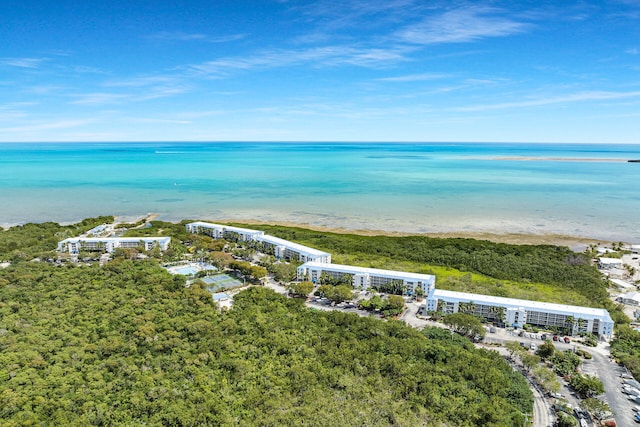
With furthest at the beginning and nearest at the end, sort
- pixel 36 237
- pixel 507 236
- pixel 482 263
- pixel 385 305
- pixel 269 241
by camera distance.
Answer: pixel 507 236 < pixel 36 237 < pixel 269 241 < pixel 482 263 < pixel 385 305

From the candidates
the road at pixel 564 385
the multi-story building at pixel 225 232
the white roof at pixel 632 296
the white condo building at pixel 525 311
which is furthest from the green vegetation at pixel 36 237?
the white roof at pixel 632 296

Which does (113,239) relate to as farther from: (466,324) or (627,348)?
(627,348)

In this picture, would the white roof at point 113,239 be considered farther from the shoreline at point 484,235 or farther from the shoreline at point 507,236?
the shoreline at point 507,236

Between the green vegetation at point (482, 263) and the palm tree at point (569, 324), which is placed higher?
the green vegetation at point (482, 263)

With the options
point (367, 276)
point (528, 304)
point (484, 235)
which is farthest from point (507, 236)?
point (367, 276)

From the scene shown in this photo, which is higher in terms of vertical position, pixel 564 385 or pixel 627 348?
pixel 627 348

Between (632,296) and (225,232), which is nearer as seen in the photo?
(632,296)

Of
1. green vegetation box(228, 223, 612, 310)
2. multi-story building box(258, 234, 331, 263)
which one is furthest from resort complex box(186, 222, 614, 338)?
green vegetation box(228, 223, 612, 310)
